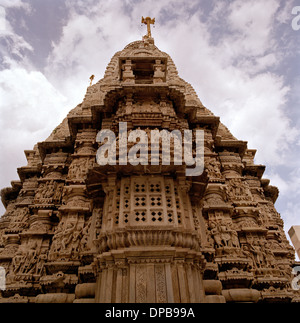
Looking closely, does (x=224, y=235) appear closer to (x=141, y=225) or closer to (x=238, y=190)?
(x=238, y=190)

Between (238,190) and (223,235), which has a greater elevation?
(238,190)

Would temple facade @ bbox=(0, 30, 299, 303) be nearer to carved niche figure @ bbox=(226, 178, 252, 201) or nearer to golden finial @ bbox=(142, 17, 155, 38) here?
carved niche figure @ bbox=(226, 178, 252, 201)

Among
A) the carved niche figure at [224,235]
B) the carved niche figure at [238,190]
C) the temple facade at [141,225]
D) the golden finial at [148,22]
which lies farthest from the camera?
the golden finial at [148,22]

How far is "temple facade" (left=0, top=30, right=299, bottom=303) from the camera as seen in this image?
5.74m

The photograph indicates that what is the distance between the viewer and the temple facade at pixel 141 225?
5.74 m

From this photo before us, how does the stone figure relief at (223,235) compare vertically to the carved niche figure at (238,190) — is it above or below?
below

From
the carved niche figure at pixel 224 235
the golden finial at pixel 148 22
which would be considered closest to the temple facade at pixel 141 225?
the carved niche figure at pixel 224 235

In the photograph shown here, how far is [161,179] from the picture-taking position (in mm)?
7062

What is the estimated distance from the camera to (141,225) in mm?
6008

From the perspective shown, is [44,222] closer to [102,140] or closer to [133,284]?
[102,140]

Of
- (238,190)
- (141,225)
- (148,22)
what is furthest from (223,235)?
(148,22)

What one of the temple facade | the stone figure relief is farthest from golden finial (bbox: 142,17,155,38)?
the stone figure relief

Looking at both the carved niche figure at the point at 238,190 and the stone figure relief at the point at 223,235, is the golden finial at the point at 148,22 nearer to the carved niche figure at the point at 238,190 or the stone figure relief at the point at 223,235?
the carved niche figure at the point at 238,190
